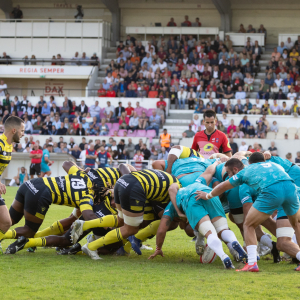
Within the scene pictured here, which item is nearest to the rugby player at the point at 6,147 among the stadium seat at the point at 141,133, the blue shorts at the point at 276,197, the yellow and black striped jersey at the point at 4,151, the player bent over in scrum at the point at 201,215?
the yellow and black striped jersey at the point at 4,151

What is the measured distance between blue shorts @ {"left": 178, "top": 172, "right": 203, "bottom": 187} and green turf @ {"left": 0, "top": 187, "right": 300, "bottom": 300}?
110cm

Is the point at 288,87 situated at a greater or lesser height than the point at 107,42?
lesser

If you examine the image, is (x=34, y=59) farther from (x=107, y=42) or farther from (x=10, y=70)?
(x=107, y=42)

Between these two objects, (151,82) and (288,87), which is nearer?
(288,87)

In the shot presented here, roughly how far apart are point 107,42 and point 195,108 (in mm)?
9849

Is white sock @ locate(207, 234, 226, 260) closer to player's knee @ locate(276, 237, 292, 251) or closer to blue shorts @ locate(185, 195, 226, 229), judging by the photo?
blue shorts @ locate(185, 195, 226, 229)

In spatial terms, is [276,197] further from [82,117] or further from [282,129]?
[82,117]

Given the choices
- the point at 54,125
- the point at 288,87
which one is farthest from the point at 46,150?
the point at 288,87

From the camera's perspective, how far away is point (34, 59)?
29.6 meters

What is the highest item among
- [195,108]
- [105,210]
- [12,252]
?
[195,108]

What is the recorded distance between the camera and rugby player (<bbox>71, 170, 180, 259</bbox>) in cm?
626

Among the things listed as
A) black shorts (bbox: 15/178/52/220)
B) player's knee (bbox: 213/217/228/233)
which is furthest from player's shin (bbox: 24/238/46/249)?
player's knee (bbox: 213/217/228/233)

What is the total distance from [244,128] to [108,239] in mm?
15518

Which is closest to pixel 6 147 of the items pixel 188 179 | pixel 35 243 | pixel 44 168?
pixel 35 243
